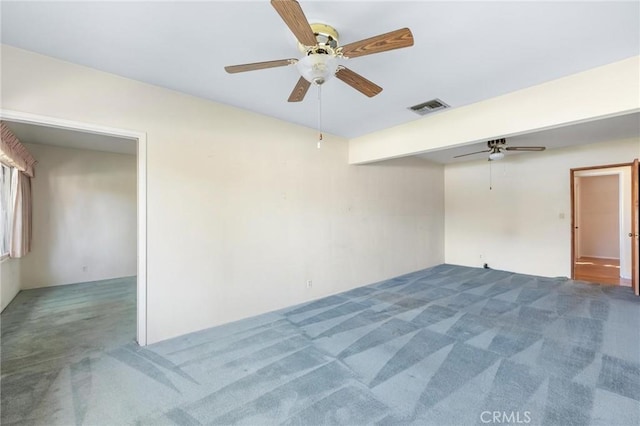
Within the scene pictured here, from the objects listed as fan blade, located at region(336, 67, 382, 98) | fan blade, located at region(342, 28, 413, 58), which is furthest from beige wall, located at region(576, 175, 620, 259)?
fan blade, located at region(342, 28, 413, 58)

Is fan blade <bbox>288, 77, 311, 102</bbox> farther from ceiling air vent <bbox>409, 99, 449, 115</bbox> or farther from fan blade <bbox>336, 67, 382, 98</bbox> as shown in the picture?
ceiling air vent <bbox>409, 99, 449, 115</bbox>

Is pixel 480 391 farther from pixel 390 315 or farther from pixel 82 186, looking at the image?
pixel 82 186

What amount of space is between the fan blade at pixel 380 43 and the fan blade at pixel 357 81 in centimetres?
21

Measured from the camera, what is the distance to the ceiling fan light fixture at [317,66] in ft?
5.66

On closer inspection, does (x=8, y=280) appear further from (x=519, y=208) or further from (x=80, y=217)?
(x=519, y=208)

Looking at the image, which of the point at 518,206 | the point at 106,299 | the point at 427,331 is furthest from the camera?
the point at 518,206

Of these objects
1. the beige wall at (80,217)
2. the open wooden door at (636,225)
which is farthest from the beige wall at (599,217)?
the beige wall at (80,217)

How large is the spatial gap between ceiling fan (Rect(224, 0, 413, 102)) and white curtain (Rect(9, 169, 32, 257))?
15.8 ft

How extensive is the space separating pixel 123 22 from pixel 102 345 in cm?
300

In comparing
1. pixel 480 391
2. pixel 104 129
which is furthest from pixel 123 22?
pixel 480 391

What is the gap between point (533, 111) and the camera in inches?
111

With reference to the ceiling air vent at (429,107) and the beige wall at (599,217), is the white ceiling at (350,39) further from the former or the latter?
the beige wall at (599,217)

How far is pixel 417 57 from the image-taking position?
90.0 inches

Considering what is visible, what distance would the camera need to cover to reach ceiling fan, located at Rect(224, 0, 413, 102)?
1.41 m
